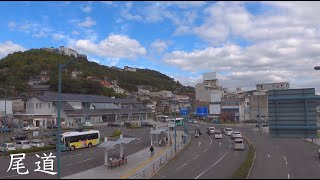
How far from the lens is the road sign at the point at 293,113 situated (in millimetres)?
24703

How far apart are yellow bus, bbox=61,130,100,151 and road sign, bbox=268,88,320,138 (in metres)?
31.9

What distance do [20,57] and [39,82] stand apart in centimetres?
3720

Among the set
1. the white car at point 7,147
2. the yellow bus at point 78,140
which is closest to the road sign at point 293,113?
the yellow bus at point 78,140

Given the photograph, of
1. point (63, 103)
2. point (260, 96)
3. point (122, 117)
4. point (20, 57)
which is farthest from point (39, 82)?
point (260, 96)

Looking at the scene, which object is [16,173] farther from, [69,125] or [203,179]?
[69,125]

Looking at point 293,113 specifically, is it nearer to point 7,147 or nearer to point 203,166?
point 203,166

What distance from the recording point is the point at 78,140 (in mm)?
52469

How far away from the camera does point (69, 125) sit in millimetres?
94375

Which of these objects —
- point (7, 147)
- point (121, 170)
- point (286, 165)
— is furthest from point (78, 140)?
point (286, 165)

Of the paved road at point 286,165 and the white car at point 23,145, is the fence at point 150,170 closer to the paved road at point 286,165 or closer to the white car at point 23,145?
the paved road at point 286,165

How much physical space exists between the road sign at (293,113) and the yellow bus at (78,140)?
31.9 m

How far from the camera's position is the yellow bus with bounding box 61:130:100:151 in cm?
5003

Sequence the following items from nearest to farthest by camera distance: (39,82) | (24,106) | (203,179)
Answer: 1. (203,179)
2. (24,106)
3. (39,82)

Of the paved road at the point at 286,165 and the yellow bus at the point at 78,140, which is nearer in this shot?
the paved road at the point at 286,165
